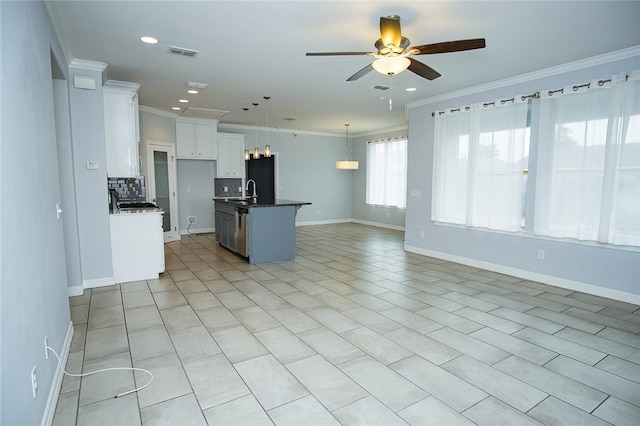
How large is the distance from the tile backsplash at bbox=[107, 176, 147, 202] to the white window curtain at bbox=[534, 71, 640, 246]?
584cm

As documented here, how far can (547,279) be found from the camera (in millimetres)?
4379

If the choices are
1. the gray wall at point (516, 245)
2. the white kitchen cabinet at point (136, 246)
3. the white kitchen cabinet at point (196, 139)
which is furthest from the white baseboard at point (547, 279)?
the white kitchen cabinet at point (196, 139)

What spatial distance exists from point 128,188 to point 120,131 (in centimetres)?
124

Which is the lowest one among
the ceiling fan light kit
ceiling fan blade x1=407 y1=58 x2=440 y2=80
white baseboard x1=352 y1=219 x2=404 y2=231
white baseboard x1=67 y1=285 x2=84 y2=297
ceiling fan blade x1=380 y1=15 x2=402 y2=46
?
white baseboard x1=67 y1=285 x2=84 y2=297

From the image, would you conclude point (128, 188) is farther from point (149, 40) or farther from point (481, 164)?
point (481, 164)

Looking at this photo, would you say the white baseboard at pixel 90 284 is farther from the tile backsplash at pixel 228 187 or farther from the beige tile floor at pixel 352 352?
the tile backsplash at pixel 228 187

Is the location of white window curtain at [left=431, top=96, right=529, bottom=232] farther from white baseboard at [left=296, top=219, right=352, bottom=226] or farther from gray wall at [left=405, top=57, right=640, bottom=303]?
white baseboard at [left=296, top=219, right=352, bottom=226]

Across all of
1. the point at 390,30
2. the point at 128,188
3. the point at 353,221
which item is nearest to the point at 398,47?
the point at 390,30

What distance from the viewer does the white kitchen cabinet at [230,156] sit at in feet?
26.6

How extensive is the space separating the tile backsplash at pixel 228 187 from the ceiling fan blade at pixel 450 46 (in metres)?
6.47

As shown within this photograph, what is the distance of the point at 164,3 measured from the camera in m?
2.67

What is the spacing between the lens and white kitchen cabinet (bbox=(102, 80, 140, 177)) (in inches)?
172

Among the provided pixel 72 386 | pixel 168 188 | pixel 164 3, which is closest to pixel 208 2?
pixel 164 3

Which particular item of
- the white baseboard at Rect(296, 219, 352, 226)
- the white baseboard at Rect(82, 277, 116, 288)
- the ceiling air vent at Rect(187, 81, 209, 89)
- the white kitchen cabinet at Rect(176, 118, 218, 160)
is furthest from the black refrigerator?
the white baseboard at Rect(82, 277, 116, 288)
